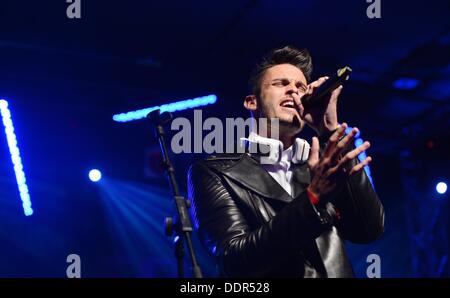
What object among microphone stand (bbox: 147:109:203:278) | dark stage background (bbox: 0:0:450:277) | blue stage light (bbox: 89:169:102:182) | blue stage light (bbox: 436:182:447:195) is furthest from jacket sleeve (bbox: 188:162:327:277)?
blue stage light (bbox: 436:182:447:195)

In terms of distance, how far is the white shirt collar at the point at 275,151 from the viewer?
221 cm

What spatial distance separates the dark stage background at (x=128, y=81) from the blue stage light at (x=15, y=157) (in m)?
0.06

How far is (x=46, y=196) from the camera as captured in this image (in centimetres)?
535

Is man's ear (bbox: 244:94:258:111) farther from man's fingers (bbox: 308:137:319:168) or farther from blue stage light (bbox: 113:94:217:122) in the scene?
blue stage light (bbox: 113:94:217:122)

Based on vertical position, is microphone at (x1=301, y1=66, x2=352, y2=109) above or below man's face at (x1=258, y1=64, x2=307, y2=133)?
below

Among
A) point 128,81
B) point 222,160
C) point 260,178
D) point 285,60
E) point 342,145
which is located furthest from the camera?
point 128,81

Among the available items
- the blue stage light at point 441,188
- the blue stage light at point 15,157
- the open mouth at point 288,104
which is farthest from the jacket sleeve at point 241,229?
the blue stage light at point 441,188

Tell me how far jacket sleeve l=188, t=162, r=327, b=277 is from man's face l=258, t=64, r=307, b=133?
0.45 meters

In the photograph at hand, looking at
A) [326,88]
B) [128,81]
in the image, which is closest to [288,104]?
[326,88]

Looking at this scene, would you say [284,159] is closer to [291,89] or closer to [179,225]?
[291,89]

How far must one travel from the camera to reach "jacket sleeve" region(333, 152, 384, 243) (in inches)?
79.7

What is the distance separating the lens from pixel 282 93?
2.48m

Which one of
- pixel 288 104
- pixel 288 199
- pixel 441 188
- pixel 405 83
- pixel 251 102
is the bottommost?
pixel 288 199

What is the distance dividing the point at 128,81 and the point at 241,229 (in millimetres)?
3875
